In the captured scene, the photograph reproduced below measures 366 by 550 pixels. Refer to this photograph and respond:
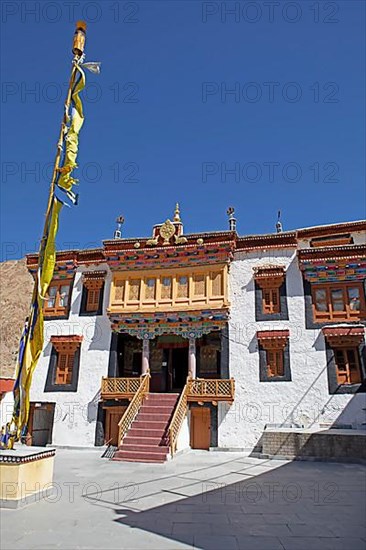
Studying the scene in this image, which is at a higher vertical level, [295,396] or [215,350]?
[215,350]

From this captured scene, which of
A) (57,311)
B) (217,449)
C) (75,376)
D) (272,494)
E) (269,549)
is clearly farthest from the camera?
(57,311)

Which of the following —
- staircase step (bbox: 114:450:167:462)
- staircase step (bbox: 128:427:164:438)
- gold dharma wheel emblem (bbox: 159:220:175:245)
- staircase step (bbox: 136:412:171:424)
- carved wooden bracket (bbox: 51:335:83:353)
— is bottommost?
staircase step (bbox: 114:450:167:462)

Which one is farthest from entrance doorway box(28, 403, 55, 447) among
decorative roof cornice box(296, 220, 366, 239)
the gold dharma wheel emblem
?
decorative roof cornice box(296, 220, 366, 239)

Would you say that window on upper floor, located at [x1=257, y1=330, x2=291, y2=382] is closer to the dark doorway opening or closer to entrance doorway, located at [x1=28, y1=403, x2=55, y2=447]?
the dark doorway opening

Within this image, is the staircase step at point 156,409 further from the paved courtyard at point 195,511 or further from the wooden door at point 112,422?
the paved courtyard at point 195,511

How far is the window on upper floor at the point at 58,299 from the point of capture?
1873 centimetres

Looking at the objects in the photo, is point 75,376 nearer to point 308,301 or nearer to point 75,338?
point 75,338

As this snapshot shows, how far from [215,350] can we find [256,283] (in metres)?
4.20

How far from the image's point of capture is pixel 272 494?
339 inches

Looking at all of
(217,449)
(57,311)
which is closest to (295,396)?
(217,449)

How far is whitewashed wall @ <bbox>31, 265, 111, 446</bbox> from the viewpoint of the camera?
16906mm

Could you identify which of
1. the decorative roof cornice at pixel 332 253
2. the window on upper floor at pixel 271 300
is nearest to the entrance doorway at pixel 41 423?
the window on upper floor at pixel 271 300

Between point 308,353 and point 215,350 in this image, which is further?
point 215,350

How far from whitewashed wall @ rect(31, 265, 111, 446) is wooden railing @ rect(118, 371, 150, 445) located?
81.8 inches
